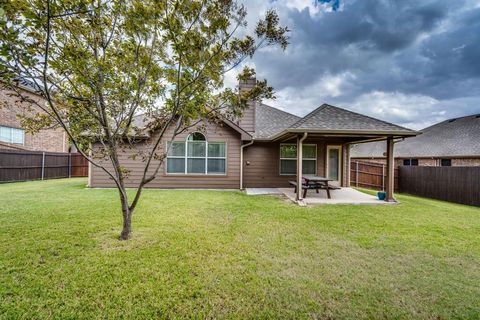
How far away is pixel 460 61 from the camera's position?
12.7 metres

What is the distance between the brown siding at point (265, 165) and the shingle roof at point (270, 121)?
0.63 m

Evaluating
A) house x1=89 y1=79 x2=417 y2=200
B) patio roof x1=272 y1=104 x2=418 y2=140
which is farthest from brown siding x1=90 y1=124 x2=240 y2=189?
patio roof x1=272 y1=104 x2=418 y2=140

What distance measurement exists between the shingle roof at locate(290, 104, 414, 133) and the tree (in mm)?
4042

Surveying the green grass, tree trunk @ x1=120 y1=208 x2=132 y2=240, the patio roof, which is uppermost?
the patio roof

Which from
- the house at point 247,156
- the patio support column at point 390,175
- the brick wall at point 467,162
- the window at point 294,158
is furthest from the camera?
the brick wall at point 467,162

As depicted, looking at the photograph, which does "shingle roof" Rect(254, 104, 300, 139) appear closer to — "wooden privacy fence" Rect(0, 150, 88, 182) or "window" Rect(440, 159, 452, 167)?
"window" Rect(440, 159, 452, 167)

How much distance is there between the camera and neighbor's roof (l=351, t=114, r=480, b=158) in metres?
14.9

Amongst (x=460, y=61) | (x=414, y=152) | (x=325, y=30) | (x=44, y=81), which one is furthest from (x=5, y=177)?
(x=414, y=152)

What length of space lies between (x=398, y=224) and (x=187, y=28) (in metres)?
6.22

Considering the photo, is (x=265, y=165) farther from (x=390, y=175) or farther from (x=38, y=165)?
(x=38, y=165)

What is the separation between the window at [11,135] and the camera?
43.1 feet

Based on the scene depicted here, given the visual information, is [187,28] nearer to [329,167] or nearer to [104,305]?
[104,305]

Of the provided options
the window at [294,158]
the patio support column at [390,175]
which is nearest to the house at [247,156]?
the window at [294,158]

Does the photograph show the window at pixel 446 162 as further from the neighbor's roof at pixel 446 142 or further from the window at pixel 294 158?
the window at pixel 294 158
